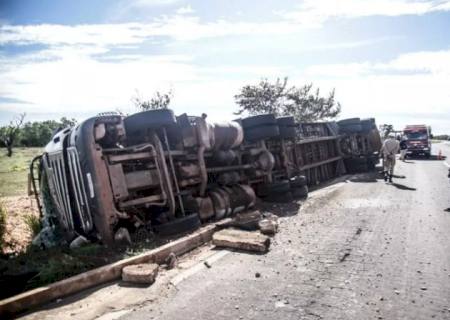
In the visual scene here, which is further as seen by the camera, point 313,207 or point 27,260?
point 313,207

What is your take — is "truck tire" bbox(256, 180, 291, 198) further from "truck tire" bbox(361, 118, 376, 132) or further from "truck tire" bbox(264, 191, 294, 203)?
"truck tire" bbox(361, 118, 376, 132)

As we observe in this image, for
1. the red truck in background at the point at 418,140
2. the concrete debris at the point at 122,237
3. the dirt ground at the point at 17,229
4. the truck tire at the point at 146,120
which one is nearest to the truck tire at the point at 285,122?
the truck tire at the point at 146,120

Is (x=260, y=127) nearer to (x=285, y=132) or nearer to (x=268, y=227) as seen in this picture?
(x=285, y=132)

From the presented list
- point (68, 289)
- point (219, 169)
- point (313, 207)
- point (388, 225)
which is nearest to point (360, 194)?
point (313, 207)

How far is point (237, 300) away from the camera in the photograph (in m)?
3.25

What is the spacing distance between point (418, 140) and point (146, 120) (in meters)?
24.0

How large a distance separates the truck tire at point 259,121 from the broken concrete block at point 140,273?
17.6 ft

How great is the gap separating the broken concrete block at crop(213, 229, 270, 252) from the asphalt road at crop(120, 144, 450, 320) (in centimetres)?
17

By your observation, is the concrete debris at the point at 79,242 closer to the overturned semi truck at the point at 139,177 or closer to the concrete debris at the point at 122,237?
the overturned semi truck at the point at 139,177

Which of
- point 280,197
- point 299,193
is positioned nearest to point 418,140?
point 299,193

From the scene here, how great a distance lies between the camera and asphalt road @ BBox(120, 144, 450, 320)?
302 centimetres

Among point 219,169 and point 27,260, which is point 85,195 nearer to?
point 27,260

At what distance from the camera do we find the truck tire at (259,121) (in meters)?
8.74

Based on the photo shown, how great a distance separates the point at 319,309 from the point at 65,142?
429cm
